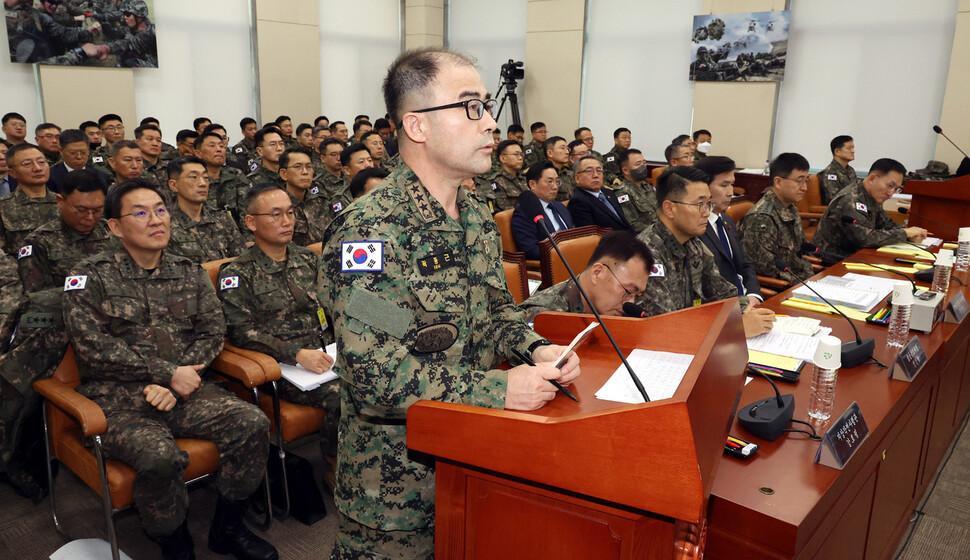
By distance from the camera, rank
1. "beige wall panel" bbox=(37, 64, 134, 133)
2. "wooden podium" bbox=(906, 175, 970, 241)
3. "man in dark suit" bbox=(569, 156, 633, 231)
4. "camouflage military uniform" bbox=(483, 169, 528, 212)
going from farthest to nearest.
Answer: "beige wall panel" bbox=(37, 64, 134, 133) → "camouflage military uniform" bbox=(483, 169, 528, 212) → "man in dark suit" bbox=(569, 156, 633, 231) → "wooden podium" bbox=(906, 175, 970, 241)

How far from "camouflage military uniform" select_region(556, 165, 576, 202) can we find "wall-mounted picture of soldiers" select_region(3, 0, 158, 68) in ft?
16.6

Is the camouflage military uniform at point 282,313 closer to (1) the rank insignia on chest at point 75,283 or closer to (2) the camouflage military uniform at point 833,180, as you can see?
(1) the rank insignia on chest at point 75,283

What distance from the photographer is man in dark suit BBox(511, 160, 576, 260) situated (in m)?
4.29

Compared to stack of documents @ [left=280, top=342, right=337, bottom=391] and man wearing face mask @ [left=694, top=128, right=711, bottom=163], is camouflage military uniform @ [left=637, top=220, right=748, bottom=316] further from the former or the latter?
man wearing face mask @ [left=694, top=128, right=711, bottom=163]

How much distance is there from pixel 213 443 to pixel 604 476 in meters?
1.67

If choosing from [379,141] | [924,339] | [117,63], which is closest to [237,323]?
[924,339]

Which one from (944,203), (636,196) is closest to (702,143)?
(636,196)

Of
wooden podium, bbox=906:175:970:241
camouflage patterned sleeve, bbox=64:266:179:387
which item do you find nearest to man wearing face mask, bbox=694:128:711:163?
wooden podium, bbox=906:175:970:241

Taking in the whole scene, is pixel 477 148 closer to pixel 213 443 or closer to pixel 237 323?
pixel 213 443

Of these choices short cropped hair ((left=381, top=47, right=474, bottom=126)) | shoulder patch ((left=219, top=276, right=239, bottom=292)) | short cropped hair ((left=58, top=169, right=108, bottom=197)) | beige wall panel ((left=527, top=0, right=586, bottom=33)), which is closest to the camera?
short cropped hair ((left=381, top=47, right=474, bottom=126))

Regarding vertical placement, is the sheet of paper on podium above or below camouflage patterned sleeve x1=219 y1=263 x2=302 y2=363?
above

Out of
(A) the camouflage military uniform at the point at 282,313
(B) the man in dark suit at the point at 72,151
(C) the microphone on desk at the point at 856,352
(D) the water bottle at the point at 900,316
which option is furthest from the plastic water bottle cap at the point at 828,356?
(B) the man in dark suit at the point at 72,151

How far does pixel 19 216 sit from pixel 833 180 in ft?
20.8

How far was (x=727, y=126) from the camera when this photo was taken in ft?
27.7
